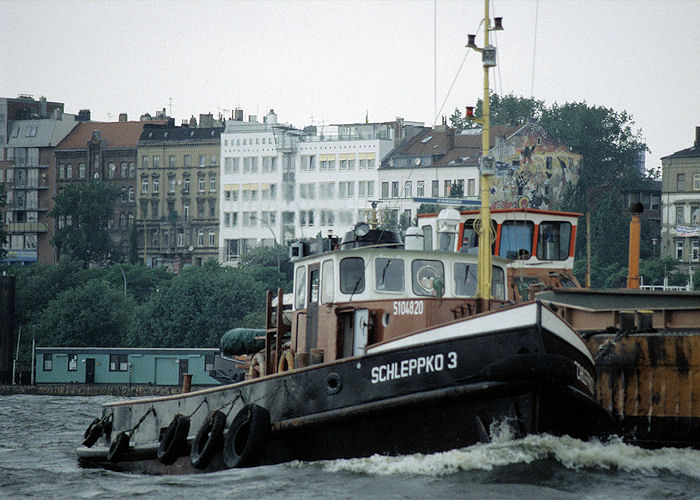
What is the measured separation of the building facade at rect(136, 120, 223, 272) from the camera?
10450cm

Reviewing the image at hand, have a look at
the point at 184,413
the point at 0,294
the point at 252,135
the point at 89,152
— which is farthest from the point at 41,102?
the point at 184,413

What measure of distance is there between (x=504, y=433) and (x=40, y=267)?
237ft

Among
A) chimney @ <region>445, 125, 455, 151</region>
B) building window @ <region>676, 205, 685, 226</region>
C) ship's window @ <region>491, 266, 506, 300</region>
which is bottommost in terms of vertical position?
ship's window @ <region>491, 266, 506, 300</region>

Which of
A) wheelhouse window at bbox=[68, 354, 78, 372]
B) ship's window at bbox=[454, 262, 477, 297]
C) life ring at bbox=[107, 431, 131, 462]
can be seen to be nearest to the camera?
ship's window at bbox=[454, 262, 477, 297]

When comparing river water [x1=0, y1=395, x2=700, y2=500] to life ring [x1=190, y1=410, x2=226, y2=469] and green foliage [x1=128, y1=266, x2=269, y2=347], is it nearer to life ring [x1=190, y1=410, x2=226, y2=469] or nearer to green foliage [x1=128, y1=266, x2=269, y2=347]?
life ring [x1=190, y1=410, x2=226, y2=469]

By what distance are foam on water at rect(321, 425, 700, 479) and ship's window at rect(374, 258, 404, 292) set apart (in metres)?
2.65

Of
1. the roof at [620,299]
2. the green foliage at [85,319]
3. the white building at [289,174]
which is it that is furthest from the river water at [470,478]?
the white building at [289,174]

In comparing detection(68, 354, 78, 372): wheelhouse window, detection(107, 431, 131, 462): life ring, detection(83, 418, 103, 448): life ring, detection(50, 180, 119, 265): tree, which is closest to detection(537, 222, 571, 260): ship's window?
detection(107, 431, 131, 462): life ring

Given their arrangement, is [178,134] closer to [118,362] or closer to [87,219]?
[87,219]

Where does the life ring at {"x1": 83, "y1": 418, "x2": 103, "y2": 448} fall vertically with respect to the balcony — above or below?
below

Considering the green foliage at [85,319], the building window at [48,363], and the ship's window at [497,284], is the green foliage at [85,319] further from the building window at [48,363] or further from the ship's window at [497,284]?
the ship's window at [497,284]

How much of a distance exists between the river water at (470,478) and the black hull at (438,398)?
0.69 ft

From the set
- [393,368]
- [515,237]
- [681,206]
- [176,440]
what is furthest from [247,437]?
[681,206]

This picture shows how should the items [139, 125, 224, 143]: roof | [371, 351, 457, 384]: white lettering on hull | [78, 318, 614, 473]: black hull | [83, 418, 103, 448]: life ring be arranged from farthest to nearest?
[139, 125, 224, 143]: roof
[83, 418, 103, 448]: life ring
[371, 351, 457, 384]: white lettering on hull
[78, 318, 614, 473]: black hull
